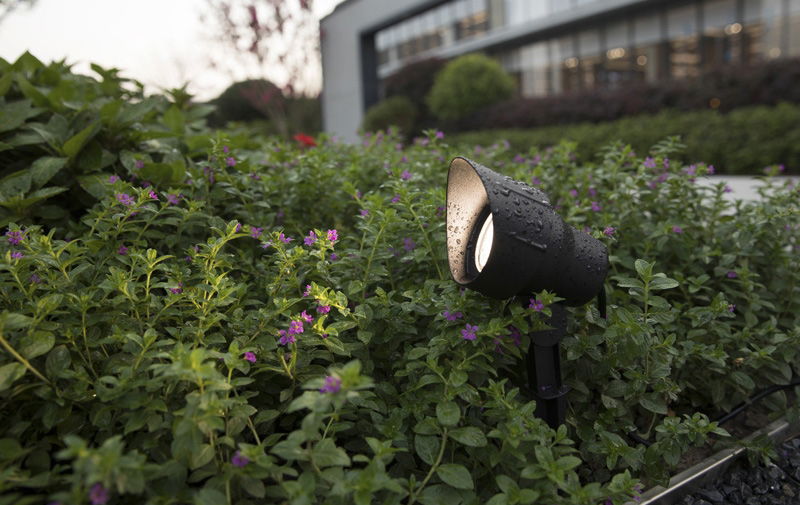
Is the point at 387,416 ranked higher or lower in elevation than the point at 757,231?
lower

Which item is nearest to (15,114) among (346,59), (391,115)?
(391,115)

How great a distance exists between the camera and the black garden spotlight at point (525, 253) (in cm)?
126

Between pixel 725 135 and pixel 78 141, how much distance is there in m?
8.37

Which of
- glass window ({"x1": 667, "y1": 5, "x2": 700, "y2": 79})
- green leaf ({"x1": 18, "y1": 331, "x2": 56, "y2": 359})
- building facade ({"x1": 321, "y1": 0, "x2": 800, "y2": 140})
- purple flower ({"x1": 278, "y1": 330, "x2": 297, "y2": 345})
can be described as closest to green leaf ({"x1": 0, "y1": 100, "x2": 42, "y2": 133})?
green leaf ({"x1": 18, "y1": 331, "x2": 56, "y2": 359})

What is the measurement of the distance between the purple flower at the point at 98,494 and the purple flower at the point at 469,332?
2.56 feet

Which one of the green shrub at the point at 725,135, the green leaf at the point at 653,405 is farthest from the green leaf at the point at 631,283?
the green shrub at the point at 725,135

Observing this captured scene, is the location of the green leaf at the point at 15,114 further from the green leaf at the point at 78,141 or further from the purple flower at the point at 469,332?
the purple flower at the point at 469,332

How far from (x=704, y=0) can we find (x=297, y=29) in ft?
36.2

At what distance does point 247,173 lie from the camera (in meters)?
2.26

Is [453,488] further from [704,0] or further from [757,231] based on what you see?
[704,0]

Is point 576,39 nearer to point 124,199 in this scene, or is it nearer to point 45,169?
point 45,169

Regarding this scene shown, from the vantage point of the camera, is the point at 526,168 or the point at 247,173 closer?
the point at 247,173

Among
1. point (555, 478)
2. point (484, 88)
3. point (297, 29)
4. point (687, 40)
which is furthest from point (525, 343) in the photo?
point (687, 40)

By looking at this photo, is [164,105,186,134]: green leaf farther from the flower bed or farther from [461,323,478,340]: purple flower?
[461,323,478,340]: purple flower
